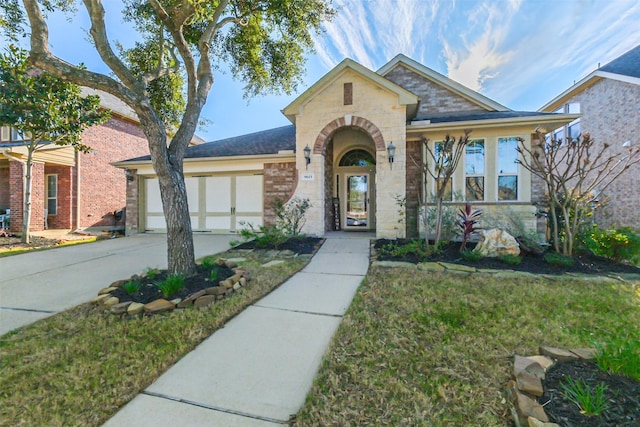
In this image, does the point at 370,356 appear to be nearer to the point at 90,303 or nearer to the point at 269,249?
the point at 90,303

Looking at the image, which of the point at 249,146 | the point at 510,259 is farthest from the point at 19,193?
the point at 510,259

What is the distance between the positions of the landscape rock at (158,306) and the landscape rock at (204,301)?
291 mm

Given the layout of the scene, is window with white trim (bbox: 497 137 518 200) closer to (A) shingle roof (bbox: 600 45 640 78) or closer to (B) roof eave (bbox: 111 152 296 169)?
(B) roof eave (bbox: 111 152 296 169)

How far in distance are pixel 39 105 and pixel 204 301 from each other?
942 centimetres

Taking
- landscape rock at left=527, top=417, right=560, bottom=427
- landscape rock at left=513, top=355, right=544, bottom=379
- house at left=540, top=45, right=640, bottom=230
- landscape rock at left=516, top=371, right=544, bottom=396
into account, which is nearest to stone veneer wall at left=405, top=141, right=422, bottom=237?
landscape rock at left=513, top=355, right=544, bottom=379

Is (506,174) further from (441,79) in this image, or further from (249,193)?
(249,193)

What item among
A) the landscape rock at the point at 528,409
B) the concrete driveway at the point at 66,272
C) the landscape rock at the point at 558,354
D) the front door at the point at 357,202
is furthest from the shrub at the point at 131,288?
the front door at the point at 357,202

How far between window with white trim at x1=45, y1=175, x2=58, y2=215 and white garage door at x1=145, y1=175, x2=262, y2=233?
7.40 meters

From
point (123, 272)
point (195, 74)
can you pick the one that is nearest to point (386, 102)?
point (195, 74)

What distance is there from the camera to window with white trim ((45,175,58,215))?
12.7 meters

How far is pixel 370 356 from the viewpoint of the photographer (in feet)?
8.36

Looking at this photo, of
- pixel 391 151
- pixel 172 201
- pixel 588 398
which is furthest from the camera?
pixel 391 151

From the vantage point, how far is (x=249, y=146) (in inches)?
430

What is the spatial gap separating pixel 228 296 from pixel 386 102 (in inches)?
276
